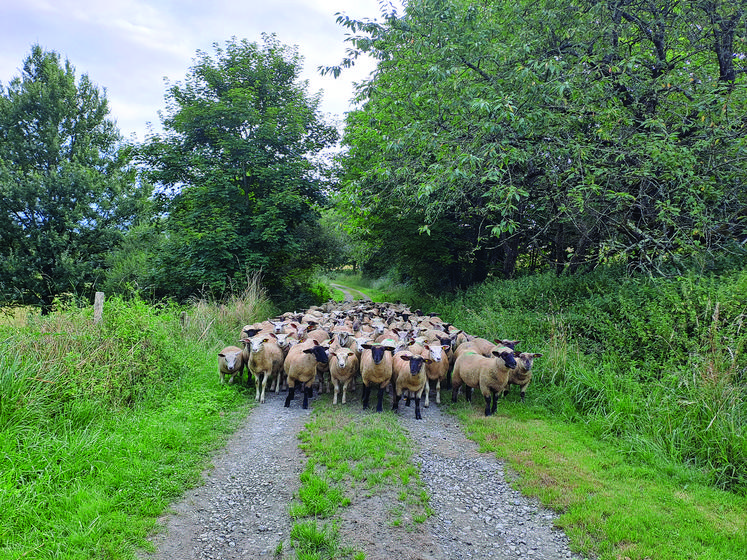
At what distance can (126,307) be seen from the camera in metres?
7.54

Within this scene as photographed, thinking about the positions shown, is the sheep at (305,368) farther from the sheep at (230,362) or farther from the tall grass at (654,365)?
the tall grass at (654,365)

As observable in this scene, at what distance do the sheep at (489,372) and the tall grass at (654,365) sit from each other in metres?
0.99

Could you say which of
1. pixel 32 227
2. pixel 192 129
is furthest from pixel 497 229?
pixel 32 227

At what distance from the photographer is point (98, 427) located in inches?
203

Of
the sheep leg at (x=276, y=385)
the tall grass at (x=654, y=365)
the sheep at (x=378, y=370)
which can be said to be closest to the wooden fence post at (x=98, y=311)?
the sheep leg at (x=276, y=385)

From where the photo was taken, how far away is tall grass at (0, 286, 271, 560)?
354 centimetres

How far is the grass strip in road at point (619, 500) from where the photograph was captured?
3.47 metres

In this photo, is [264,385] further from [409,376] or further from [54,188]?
[54,188]

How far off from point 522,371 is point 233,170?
14.9 meters

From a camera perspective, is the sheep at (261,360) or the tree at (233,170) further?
the tree at (233,170)

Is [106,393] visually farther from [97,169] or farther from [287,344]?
[97,169]

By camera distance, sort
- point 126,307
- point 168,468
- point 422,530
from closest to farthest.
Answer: point 422,530 → point 168,468 → point 126,307

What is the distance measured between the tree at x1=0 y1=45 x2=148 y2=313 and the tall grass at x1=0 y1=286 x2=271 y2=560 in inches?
569

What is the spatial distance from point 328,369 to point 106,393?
13.4 feet
